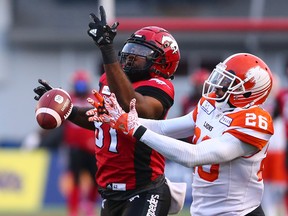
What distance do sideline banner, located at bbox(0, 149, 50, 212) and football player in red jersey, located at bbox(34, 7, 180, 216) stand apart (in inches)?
248

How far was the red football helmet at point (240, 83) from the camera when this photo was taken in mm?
4719

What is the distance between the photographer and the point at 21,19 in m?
20.8

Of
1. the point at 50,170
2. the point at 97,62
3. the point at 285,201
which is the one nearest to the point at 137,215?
the point at 285,201

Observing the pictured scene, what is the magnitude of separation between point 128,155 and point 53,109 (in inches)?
21.6

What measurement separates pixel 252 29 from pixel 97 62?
314 inches

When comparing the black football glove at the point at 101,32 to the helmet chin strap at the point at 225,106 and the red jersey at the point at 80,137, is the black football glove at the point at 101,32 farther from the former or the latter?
the red jersey at the point at 80,137

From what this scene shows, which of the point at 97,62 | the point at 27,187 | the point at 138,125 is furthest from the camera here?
the point at 97,62

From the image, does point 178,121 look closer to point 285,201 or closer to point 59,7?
point 285,201

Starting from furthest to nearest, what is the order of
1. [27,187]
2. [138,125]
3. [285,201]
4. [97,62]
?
[97,62] → [27,187] → [285,201] → [138,125]

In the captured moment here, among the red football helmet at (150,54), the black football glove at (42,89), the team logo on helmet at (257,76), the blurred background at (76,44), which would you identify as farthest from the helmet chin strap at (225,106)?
the blurred background at (76,44)

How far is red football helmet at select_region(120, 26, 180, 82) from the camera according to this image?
5.27 meters

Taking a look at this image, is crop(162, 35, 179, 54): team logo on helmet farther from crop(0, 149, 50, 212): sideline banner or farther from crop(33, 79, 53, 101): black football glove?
crop(0, 149, 50, 212): sideline banner

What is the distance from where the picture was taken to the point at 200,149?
453cm

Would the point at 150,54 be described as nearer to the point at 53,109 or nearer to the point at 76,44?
the point at 53,109
